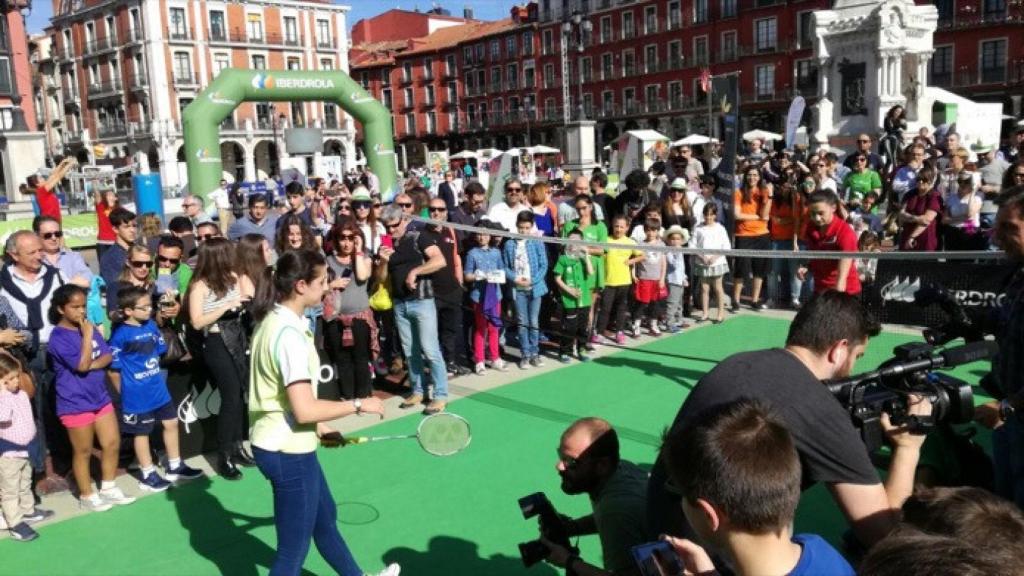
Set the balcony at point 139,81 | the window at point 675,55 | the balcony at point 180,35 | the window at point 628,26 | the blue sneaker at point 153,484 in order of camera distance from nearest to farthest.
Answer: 1. the blue sneaker at point 153,484
2. the window at point 675,55
3. the balcony at point 180,35
4. the balcony at point 139,81
5. the window at point 628,26

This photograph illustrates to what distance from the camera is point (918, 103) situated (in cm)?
2309

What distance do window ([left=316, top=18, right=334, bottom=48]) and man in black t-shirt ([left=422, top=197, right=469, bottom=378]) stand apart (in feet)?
208

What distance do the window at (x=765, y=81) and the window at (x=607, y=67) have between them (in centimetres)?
1306

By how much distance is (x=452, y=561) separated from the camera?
449 centimetres

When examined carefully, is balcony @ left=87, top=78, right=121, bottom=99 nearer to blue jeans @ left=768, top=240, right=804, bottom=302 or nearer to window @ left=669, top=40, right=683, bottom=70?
window @ left=669, top=40, right=683, bottom=70

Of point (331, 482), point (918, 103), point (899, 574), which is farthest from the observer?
point (918, 103)

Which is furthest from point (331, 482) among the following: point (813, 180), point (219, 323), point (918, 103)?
point (918, 103)

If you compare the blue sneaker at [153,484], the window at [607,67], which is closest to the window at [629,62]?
the window at [607,67]

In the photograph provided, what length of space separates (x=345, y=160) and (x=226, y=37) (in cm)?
1294

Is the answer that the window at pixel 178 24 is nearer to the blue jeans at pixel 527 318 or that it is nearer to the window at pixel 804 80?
the window at pixel 804 80

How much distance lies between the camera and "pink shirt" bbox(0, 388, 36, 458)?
4.70 m

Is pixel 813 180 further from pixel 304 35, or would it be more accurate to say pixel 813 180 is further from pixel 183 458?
pixel 304 35

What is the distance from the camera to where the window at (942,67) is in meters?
44.3

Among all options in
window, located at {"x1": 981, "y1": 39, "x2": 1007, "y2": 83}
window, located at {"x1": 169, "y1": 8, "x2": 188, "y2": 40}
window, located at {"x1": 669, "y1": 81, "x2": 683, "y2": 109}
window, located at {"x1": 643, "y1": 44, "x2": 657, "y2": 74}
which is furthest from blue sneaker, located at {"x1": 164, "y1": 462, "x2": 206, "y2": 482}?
window, located at {"x1": 169, "y1": 8, "x2": 188, "y2": 40}
